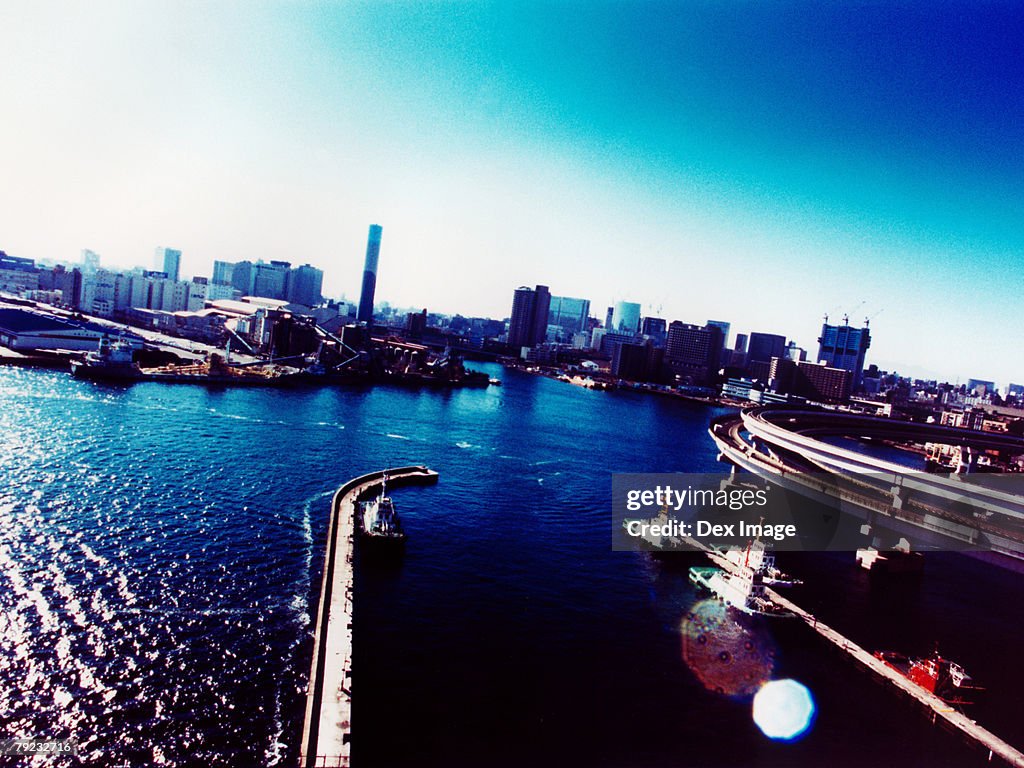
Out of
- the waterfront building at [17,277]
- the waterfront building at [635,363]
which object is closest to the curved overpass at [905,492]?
the waterfront building at [635,363]

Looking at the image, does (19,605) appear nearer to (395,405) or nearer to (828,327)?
(395,405)

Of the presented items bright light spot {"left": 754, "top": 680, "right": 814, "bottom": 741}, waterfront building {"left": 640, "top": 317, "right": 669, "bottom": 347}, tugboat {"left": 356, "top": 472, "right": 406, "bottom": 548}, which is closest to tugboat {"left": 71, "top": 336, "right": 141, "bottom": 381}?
tugboat {"left": 356, "top": 472, "right": 406, "bottom": 548}

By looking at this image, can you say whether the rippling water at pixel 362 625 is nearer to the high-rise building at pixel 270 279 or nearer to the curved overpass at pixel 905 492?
the curved overpass at pixel 905 492

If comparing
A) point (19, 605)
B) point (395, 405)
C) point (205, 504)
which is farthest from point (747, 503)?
point (395, 405)

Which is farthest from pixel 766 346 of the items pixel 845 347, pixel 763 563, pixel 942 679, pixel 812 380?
pixel 942 679

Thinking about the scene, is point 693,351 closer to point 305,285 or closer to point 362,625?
point 305,285
